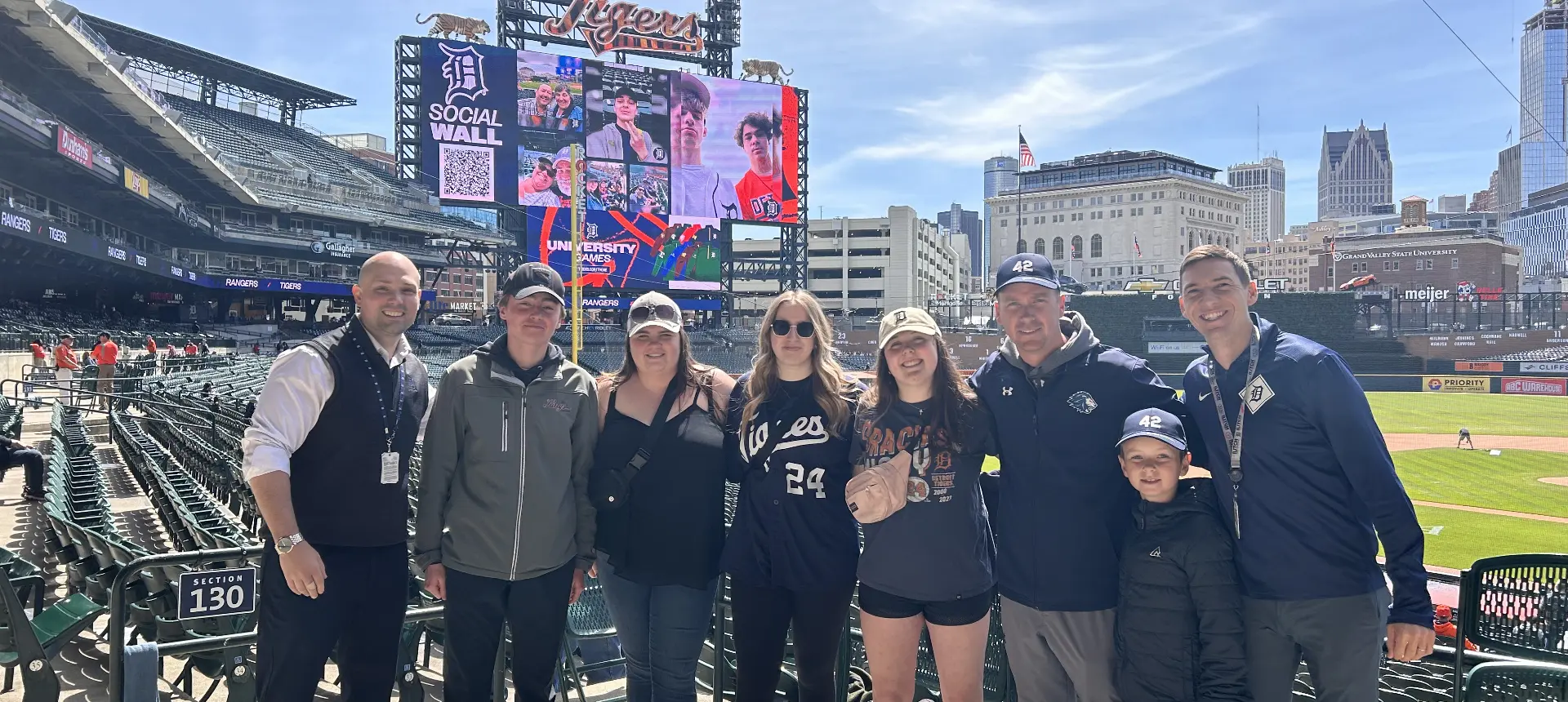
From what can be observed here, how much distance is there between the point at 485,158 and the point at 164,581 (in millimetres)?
47343

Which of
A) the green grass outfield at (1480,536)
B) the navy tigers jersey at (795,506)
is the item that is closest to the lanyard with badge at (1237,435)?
the navy tigers jersey at (795,506)

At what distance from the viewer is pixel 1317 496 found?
299 centimetres

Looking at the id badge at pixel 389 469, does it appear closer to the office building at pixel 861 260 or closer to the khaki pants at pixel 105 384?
the khaki pants at pixel 105 384

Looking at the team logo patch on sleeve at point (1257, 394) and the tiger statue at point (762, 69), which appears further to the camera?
the tiger statue at point (762, 69)

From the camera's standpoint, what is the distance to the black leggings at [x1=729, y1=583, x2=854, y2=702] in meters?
3.32

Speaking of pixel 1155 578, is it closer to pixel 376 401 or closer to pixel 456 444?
pixel 456 444

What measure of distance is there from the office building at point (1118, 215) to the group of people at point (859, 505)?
12550 centimetres

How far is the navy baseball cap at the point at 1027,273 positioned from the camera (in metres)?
3.43

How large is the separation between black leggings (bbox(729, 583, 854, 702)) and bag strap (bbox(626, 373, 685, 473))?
1.96 ft

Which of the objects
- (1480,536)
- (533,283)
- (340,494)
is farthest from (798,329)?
(1480,536)

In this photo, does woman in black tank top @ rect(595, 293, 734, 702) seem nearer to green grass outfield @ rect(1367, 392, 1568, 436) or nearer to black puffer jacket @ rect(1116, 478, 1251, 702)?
black puffer jacket @ rect(1116, 478, 1251, 702)

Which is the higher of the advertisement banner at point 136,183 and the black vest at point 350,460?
the advertisement banner at point 136,183

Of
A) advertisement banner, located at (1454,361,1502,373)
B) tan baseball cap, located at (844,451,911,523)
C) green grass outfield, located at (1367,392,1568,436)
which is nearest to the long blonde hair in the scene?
tan baseball cap, located at (844,451,911,523)

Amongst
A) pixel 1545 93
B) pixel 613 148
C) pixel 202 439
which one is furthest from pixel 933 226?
pixel 1545 93
